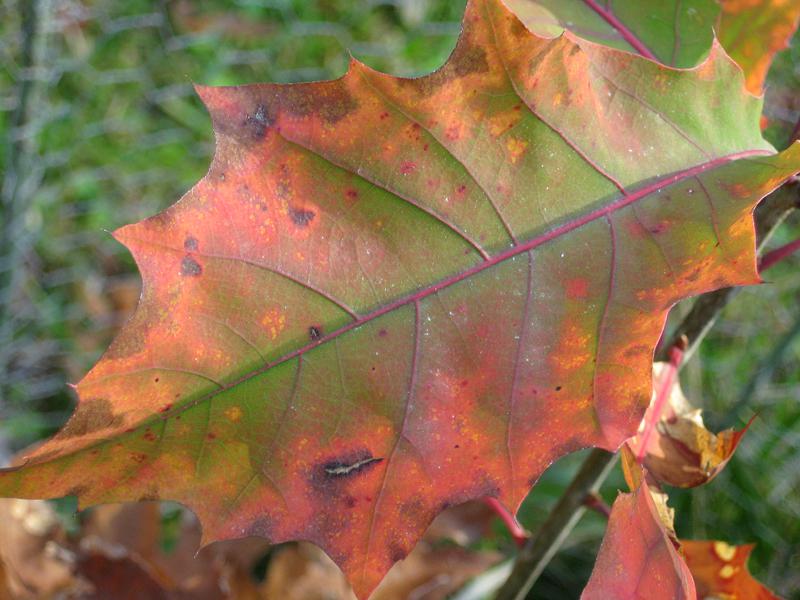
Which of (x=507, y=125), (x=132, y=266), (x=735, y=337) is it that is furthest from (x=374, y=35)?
(x=507, y=125)

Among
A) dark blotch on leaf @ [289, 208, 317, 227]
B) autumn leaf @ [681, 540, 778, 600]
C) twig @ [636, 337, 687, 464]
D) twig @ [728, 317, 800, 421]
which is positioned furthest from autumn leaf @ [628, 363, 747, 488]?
twig @ [728, 317, 800, 421]

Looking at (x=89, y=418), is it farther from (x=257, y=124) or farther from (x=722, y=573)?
(x=722, y=573)

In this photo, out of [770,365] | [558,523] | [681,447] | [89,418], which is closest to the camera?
[89,418]

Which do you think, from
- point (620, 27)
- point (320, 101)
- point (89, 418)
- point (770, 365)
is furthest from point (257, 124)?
point (770, 365)

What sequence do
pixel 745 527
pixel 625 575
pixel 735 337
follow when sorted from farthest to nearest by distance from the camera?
pixel 735 337
pixel 745 527
pixel 625 575

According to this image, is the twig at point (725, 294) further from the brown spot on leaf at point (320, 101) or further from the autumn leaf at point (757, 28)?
the brown spot on leaf at point (320, 101)

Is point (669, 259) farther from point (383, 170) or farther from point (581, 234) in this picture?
point (383, 170)
